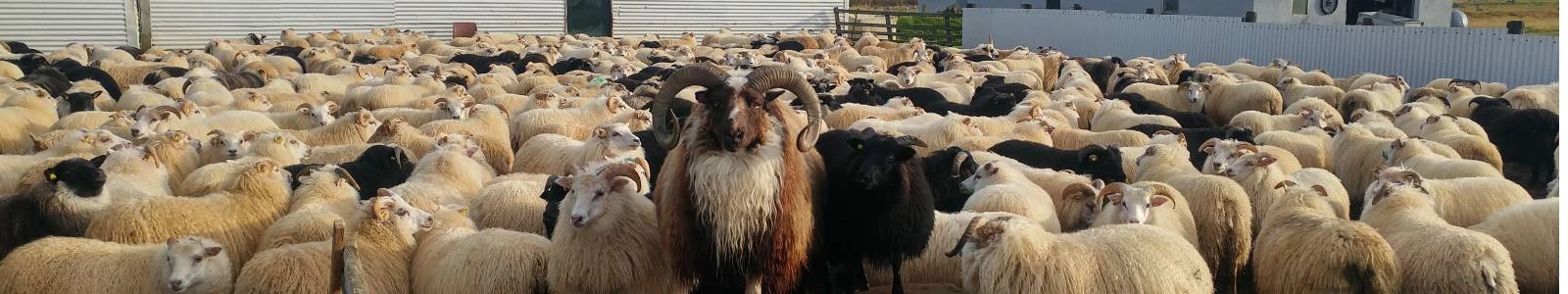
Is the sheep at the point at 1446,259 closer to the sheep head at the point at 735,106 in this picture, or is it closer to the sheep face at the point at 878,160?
the sheep face at the point at 878,160

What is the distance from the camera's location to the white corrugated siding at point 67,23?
26.8 meters

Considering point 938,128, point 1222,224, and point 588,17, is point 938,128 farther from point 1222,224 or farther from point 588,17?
point 588,17

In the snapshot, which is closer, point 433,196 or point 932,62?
point 433,196

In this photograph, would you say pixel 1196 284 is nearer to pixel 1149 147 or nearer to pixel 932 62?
pixel 1149 147

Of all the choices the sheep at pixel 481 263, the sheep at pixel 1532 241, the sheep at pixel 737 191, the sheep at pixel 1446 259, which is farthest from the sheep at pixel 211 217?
the sheep at pixel 1532 241

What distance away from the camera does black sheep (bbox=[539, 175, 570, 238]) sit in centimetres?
743

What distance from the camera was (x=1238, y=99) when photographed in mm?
14836

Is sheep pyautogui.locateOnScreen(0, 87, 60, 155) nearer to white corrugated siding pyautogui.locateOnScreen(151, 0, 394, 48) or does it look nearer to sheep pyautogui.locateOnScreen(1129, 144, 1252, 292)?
sheep pyautogui.locateOnScreen(1129, 144, 1252, 292)

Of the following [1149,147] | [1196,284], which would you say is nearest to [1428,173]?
[1149,147]

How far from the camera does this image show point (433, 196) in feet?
26.4

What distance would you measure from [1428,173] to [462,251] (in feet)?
23.4

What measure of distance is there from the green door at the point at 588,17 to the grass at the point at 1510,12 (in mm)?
28269

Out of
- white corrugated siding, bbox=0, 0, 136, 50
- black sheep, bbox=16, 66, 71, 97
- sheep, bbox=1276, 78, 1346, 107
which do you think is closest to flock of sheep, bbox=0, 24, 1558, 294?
sheep, bbox=1276, 78, 1346, 107

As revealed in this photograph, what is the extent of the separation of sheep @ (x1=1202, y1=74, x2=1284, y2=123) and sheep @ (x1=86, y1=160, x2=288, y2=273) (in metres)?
10.8
